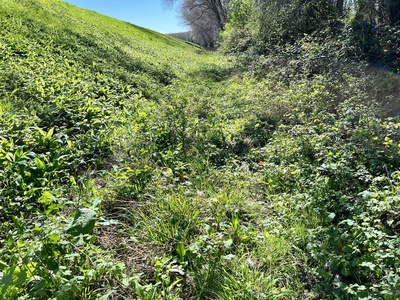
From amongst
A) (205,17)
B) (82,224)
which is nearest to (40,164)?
(82,224)

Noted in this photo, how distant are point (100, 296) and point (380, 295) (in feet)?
5.62

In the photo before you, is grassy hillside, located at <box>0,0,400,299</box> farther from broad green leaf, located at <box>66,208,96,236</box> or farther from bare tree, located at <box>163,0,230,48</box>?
bare tree, located at <box>163,0,230,48</box>

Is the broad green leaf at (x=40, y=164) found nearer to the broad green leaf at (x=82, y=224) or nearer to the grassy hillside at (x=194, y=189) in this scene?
the grassy hillside at (x=194, y=189)

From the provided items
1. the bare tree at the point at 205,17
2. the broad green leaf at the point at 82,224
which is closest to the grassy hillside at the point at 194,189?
the broad green leaf at the point at 82,224

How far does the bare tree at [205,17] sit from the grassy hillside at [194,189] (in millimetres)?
18849

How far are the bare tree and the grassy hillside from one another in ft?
61.8

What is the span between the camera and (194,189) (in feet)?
9.58

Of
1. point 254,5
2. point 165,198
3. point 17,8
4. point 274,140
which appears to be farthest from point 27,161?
point 254,5

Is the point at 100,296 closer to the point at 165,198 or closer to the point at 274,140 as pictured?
the point at 165,198

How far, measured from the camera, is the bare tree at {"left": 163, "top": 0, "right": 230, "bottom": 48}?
82.1 feet

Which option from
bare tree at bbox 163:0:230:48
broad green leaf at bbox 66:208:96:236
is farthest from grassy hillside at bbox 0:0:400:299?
bare tree at bbox 163:0:230:48

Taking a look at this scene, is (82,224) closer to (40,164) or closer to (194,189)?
(40,164)

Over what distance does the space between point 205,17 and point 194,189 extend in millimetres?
32898

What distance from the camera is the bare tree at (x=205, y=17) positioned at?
25.0 m
